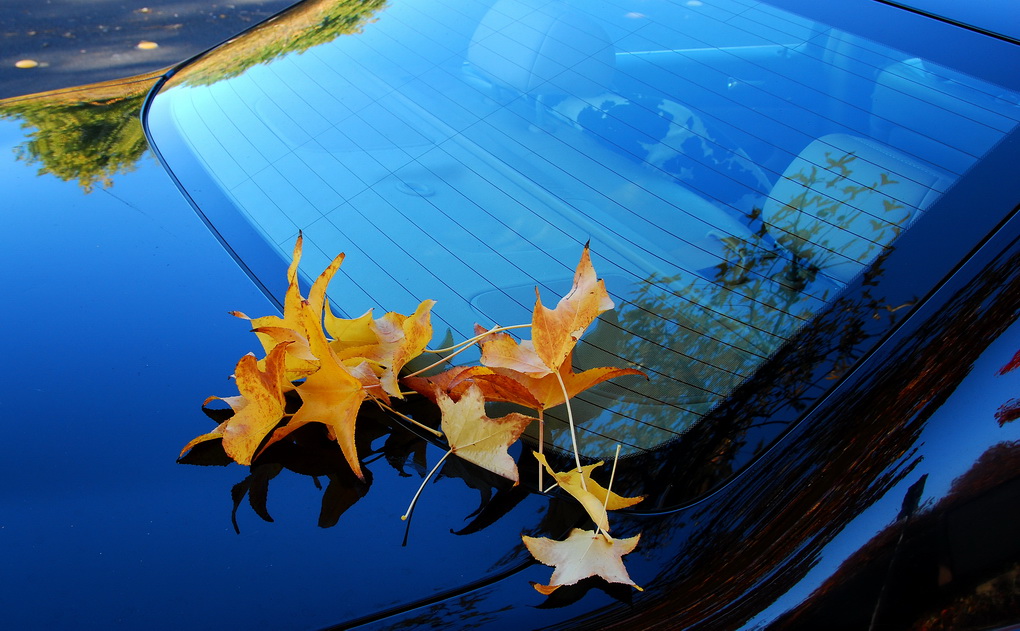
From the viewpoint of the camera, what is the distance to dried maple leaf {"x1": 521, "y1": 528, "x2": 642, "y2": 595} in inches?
37.6

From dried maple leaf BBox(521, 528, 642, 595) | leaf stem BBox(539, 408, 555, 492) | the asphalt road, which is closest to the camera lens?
dried maple leaf BBox(521, 528, 642, 595)

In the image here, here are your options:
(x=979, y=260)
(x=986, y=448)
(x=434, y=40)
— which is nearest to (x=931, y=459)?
(x=986, y=448)

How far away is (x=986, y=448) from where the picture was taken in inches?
41.9

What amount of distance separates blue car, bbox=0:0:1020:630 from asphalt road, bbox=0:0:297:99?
359 cm

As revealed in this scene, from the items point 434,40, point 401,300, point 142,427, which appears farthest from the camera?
point 434,40

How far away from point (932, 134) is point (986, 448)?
52cm

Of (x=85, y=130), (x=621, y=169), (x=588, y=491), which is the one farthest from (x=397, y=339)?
(x=85, y=130)

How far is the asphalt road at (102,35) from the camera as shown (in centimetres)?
478

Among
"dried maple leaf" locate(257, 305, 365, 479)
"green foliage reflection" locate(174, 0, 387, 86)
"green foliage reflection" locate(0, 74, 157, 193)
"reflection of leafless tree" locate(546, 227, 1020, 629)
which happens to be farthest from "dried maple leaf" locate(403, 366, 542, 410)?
"green foliage reflection" locate(174, 0, 387, 86)

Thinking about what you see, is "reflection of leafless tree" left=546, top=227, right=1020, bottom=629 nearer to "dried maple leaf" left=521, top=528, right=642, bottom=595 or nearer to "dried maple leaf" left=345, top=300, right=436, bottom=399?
"dried maple leaf" left=521, top=528, right=642, bottom=595

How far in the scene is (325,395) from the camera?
108 cm

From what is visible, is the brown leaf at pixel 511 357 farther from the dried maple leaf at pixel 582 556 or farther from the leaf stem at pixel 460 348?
the dried maple leaf at pixel 582 556

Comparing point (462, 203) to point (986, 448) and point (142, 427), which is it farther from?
point (986, 448)

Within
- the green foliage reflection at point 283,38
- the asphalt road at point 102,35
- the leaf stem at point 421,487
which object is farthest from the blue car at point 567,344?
the asphalt road at point 102,35
